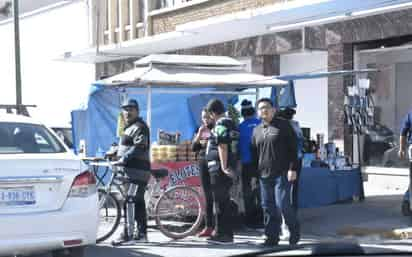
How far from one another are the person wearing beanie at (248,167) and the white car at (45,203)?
287cm

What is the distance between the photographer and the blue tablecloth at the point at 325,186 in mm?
11164

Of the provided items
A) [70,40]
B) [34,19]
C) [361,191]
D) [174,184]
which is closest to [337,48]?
[361,191]

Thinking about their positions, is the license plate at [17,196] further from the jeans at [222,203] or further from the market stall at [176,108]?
the market stall at [176,108]

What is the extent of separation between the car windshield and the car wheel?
39.3 inches

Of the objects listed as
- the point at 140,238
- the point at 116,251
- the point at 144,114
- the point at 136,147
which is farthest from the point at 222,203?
the point at 144,114

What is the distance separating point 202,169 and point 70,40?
59.3 feet

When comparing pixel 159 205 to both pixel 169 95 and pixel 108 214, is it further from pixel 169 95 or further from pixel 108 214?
pixel 169 95

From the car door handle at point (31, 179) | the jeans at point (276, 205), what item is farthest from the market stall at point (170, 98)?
the car door handle at point (31, 179)

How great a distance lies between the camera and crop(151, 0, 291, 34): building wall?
17.5 m

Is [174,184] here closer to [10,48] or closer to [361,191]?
[361,191]

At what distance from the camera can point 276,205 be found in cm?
872

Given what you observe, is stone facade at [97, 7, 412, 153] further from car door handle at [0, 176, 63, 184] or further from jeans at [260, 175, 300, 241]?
car door handle at [0, 176, 63, 184]

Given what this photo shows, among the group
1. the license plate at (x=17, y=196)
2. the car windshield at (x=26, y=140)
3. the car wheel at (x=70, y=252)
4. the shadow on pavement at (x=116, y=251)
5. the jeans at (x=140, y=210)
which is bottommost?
the shadow on pavement at (x=116, y=251)

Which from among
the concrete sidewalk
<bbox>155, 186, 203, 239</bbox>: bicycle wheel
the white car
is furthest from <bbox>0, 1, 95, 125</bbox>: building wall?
the white car
